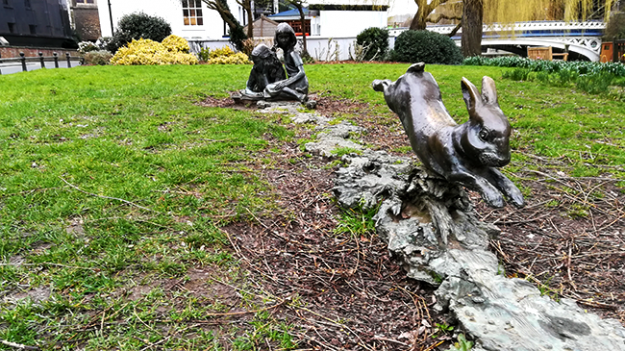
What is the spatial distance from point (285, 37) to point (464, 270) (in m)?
6.47

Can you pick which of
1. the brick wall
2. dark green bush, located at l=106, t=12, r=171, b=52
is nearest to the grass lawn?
dark green bush, located at l=106, t=12, r=171, b=52

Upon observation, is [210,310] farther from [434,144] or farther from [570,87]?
[570,87]

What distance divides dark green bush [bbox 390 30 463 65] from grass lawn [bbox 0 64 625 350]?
10071 mm

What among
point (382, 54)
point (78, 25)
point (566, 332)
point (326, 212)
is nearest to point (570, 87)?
point (326, 212)

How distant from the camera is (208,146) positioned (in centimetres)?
498

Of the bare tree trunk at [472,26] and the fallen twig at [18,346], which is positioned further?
the bare tree trunk at [472,26]

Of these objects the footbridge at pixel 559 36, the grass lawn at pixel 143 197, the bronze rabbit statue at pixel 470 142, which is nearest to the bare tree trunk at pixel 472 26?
the grass lawn at pixel 143 197

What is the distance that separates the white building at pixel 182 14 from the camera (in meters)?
25.5

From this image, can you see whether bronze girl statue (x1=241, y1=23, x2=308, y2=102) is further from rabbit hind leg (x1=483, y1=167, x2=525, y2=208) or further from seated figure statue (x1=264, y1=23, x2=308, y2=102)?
rabbit hind leg (x1=483, y1=167, x2=525, y2=208)

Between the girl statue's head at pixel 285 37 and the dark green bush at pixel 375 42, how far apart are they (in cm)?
1386

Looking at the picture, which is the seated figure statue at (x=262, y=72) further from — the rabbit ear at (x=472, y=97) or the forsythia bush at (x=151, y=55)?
the forsythia bush at (x=151, y=55)

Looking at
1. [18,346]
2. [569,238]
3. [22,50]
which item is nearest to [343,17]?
[22,50]

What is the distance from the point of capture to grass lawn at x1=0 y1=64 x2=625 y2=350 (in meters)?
2.07

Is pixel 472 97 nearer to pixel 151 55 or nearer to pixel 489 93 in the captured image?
pixel 489 93
